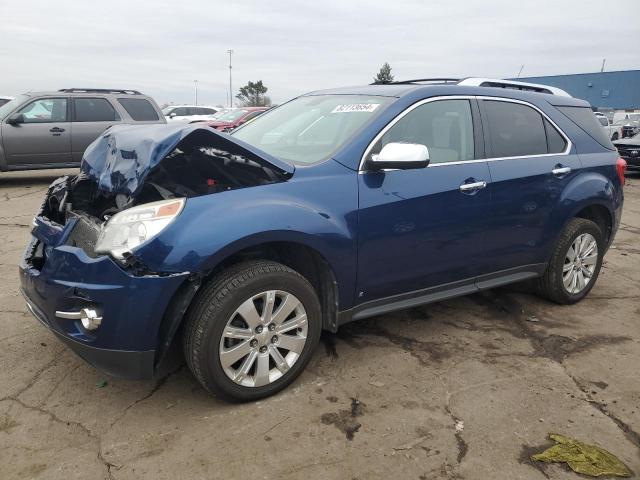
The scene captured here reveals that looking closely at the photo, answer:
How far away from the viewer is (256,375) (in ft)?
9.26

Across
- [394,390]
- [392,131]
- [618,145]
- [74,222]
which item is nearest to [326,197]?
[392,131]

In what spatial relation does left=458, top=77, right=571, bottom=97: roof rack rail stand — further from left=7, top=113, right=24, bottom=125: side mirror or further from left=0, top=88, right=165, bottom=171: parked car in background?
left=7, top=113, right=24, bottom=125: side mirror

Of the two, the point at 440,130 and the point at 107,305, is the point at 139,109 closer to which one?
the point at 440,130

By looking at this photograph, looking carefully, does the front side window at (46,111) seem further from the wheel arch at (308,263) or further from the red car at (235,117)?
the wheel arch at (308,263)

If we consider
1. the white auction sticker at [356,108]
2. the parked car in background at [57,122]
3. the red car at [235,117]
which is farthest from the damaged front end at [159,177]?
the red car at [235,117]

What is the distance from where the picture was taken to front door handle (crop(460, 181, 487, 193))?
135 inches

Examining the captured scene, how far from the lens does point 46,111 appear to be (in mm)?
10133

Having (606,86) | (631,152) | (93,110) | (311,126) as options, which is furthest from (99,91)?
(606,86)

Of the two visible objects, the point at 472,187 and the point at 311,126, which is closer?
the point at 472,187

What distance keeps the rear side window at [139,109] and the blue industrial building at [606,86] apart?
37464mm

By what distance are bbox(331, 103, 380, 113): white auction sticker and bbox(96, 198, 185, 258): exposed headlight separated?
1.41 meters

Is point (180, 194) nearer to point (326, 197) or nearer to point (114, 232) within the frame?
point (114, 232)

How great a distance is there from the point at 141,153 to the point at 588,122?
11.8 ft

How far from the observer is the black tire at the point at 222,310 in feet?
8.49
